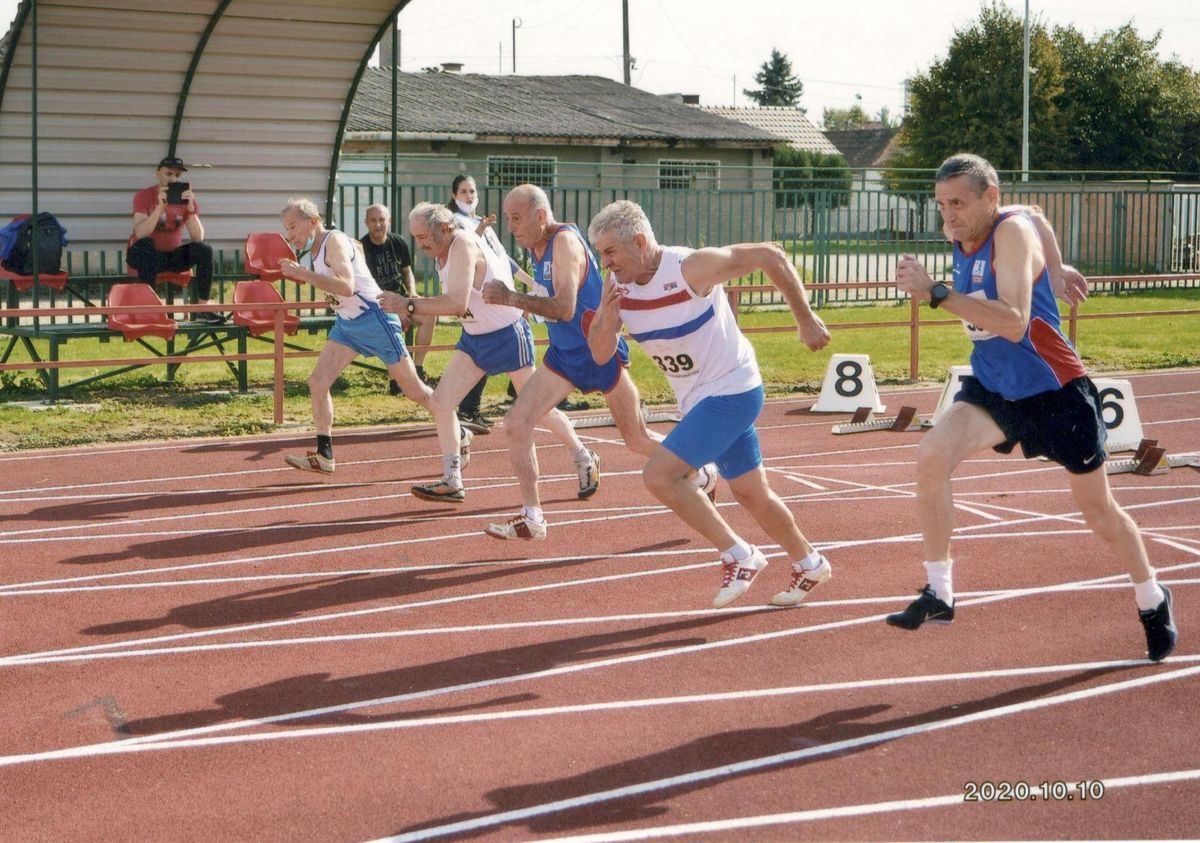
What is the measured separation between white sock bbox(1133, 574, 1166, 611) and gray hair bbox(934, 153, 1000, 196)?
172 cm

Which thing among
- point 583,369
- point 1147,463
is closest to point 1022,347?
point 583,369

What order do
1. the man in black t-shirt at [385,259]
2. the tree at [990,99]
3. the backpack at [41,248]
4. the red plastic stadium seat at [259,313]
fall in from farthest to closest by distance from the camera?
1. the tree at [990,99]
2. the red plastic stadium seat at [259,313]
3. the man in black t-shirt at [385,259]
4. the backpack at [41,248]

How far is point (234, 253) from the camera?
18.0 meters

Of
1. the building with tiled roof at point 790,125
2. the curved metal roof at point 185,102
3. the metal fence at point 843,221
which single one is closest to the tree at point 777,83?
the building with tiled roof at point 790,125

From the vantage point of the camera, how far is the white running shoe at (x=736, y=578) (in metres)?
7.04

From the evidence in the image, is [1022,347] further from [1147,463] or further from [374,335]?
[374,335]

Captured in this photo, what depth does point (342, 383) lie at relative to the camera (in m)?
16.4

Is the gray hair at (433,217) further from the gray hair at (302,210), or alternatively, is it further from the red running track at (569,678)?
the red running track at (569,678)

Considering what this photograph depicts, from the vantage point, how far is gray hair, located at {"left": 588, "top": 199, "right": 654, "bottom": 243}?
21.9 feet

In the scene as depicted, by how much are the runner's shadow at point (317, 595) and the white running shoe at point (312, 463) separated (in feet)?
9.11

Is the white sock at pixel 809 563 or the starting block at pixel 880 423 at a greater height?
the starting block at pixel 880 423

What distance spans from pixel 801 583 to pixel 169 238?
10.9 m

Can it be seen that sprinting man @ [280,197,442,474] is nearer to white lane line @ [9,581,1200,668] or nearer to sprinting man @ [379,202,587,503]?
sprinting man @ [379,202,587,503]

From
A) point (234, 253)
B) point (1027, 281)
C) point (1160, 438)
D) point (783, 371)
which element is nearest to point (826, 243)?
point (783, 371)
